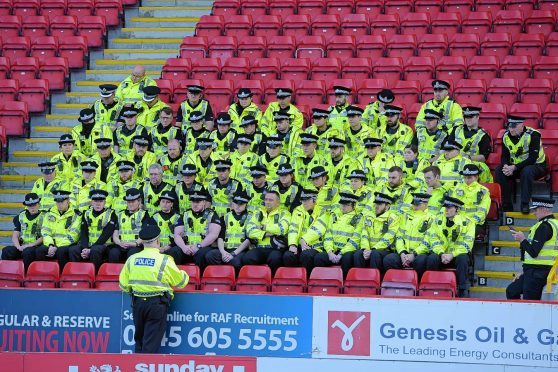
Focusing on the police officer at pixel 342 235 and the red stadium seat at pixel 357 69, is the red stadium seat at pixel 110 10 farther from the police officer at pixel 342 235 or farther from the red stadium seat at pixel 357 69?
the police officer at pixel 342 235

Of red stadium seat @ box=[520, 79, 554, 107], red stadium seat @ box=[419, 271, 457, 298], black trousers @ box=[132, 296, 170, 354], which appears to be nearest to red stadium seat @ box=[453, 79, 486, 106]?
red stadium seat @ box=[520, 79, 554, 107]

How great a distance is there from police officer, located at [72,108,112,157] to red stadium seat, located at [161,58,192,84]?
6.63ft

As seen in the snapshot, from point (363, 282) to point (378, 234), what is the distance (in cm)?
123

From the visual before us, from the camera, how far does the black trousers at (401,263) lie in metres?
16.7

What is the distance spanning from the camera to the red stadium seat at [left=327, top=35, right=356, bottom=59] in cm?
2200

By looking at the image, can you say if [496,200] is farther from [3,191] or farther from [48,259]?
[3,191]

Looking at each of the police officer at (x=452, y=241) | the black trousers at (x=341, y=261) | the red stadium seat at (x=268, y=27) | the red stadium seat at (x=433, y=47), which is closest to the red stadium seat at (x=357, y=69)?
the red stadium seat at (x=433, y=47)

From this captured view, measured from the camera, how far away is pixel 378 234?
17266 millimetres

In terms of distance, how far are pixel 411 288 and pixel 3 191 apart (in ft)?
26.7

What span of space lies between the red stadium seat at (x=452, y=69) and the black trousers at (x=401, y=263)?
16.1 feet

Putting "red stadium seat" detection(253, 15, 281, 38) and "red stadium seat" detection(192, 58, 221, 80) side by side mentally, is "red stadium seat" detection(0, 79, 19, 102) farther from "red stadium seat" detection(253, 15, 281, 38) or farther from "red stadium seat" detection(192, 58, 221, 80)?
"red stadium seat" detection(253, 15, 281, 38)

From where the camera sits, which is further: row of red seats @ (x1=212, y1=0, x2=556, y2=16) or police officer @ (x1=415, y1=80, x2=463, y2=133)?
row of red seats @ (x1=212, y1=0, x2=556, y2=16)

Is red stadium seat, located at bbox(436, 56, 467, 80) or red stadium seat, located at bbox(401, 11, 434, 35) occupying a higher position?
red stadium seat, located at bbox(401, 11, 434, 35)

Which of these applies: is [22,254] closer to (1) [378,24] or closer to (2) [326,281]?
(2) [326,281]
